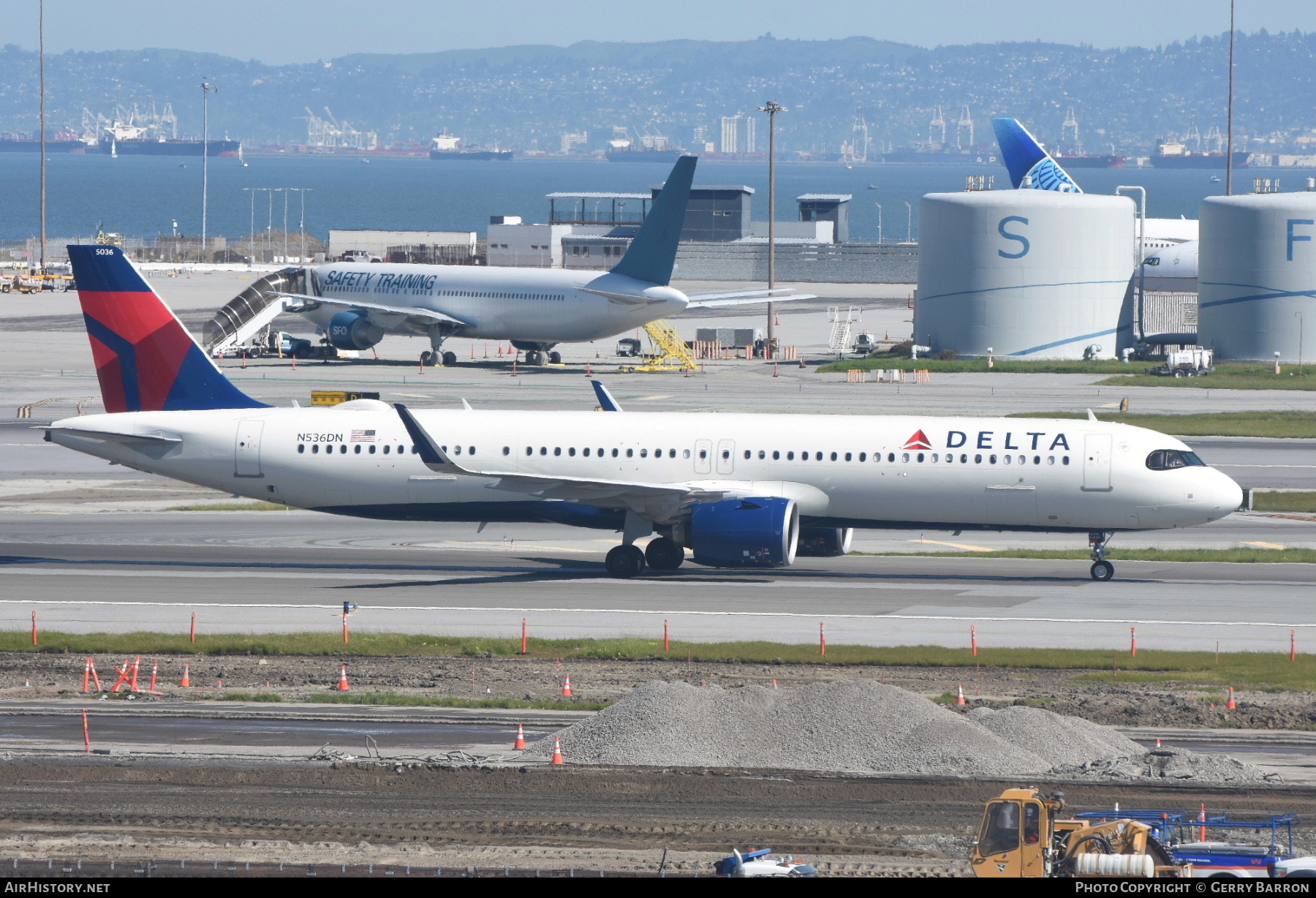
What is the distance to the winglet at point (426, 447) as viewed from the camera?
1487 inches

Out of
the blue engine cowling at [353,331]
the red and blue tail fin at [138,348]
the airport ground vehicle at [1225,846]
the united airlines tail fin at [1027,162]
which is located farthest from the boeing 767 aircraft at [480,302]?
the airport ground vehicle at [1225,846]

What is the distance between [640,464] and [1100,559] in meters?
12.4

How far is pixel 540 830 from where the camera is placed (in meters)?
20.6

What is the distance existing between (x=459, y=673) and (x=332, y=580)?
10.7 meters

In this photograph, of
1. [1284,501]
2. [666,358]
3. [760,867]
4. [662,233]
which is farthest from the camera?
[666,358]

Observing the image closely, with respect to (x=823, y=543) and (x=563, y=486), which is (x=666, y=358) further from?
(x=563, y=486)

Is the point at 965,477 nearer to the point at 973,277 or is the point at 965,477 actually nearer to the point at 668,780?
the point at 668,780

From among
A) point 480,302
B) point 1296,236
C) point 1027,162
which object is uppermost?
point 1027,162

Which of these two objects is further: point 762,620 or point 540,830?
point 762,620

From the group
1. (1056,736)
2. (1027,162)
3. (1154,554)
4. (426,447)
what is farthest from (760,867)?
(1027,162)

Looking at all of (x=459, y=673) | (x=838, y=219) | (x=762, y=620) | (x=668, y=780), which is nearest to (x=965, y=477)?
(x=762, y=620)

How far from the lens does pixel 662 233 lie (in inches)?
3268

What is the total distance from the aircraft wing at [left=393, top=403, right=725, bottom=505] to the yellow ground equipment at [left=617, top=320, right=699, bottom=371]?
52617mm

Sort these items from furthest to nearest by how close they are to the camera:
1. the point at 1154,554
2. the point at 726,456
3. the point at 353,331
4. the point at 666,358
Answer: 1. the point at 666,358
2. the point at 353,331
3. the point at 1154,554
4. the point at 726,456
